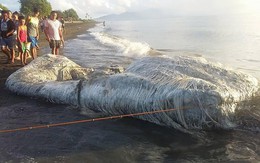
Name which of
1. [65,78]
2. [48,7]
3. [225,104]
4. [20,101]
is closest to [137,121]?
[225,104]

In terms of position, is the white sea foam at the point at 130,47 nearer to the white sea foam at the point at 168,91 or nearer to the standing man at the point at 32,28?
the standing man at the point at 32,28

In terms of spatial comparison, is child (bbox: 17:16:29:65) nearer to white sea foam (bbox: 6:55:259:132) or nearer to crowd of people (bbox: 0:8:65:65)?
crowd of people (bbox: 0:8:65:65)

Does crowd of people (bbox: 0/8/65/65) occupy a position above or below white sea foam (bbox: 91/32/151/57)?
above

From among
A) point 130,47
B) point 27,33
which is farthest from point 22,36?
point 130,47

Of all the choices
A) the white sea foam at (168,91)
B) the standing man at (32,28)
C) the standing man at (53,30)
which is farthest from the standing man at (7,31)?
the white sea foam at (168,91)

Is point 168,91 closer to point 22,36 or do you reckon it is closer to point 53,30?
point 53,30

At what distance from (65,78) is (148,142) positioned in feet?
14.4

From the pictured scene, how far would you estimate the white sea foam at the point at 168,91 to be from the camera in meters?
5.31

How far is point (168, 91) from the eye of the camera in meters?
5.62

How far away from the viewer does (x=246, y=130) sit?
540 centimetres

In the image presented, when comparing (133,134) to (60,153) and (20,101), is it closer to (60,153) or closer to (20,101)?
(60,153)

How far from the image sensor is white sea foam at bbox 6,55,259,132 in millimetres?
5309

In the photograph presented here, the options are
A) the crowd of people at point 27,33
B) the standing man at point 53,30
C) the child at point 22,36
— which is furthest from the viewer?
the standing man at point 53,30

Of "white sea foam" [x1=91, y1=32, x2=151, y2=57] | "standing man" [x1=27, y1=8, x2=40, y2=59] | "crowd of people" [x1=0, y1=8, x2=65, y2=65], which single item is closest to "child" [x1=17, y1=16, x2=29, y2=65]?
"crowd of people" [x1=0, y1=8, x2=65, y2=65]
